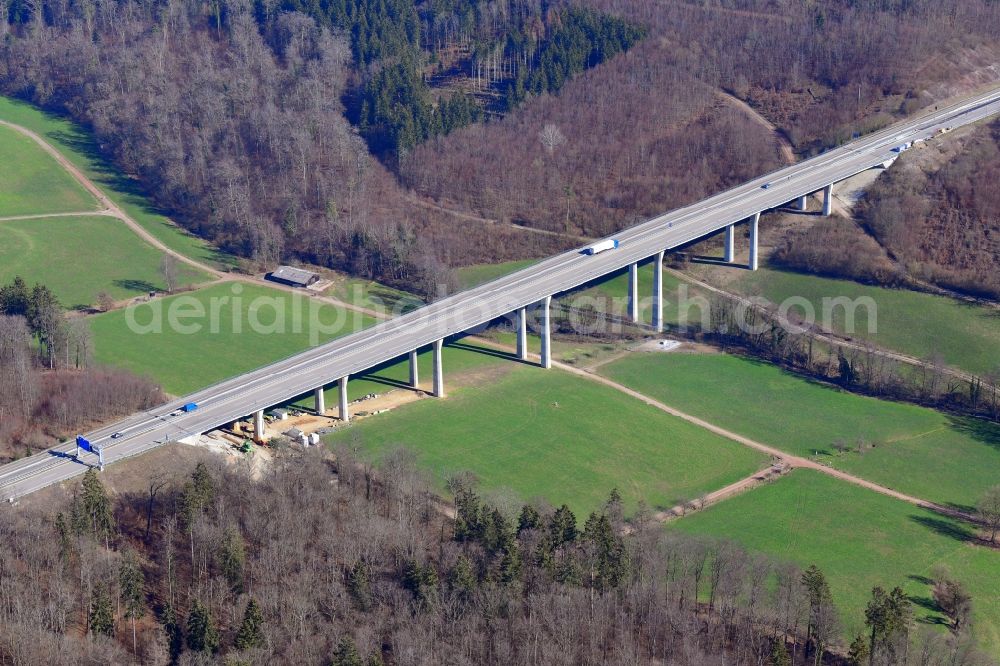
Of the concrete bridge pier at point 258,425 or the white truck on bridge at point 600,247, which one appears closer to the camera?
the concrete bridge pier at point 258,425

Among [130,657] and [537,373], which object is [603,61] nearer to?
[537,373]

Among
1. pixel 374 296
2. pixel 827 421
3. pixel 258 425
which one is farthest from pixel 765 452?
pixel 374 296

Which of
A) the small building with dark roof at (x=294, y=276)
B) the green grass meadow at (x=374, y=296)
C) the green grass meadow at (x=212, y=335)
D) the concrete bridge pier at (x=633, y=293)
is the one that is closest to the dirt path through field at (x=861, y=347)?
the concrete bridge pier at (x=633, y=293)

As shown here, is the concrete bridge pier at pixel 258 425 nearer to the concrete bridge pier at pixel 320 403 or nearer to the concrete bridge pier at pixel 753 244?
the concrete bridge pier at pixel 320 403

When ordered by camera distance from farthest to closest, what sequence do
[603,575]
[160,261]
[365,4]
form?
1. [365,4]
2. [160,261]
3. [603,575]

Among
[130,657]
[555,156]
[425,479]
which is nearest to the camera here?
[130,657]

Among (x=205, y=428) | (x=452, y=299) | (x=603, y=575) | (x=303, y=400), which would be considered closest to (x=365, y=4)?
(x=452, y=299)

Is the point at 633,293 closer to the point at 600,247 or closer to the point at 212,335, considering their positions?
the point at 600,247
